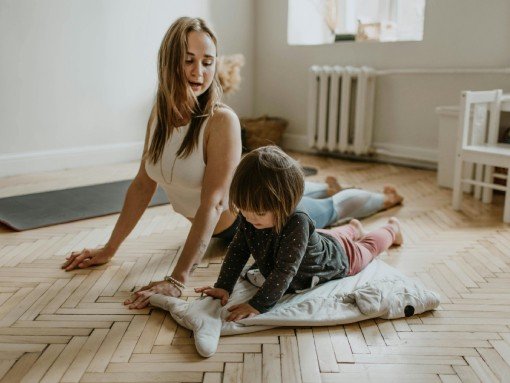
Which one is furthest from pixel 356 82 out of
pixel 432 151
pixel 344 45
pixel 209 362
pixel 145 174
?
pixel 209 362

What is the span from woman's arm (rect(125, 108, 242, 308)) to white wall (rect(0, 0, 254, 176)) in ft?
7.48

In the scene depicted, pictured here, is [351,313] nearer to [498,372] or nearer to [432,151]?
[498,372]

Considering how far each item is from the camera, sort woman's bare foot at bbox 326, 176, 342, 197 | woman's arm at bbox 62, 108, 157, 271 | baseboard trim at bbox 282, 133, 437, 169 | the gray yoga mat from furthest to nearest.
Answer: baseboard trim at bbox 282, 133, 437, 169 → woman's bare foot at bbox 326, 176, 342, 197 → the gray yoga mat → woman's arm at bbox 62, 108, 157, 271

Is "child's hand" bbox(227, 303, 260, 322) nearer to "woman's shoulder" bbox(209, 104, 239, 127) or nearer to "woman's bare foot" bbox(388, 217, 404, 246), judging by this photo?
"woman's shoulder" bbox(209, 104, 239, 127)

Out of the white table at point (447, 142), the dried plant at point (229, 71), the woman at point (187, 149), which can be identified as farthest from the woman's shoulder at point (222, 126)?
the dried plant at point (229, 71)

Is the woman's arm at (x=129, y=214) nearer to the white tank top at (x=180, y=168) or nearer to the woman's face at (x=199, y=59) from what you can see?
the white tank top at (x=180, y=168)

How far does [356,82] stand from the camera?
405 centimetres

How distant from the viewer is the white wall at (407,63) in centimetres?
335

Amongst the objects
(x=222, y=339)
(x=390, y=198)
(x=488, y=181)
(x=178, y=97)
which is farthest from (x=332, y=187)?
(x=222, y=339)

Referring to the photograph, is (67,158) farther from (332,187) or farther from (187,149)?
(187,149)

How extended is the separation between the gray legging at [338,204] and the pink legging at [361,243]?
23cm

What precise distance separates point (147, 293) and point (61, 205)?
1.36m

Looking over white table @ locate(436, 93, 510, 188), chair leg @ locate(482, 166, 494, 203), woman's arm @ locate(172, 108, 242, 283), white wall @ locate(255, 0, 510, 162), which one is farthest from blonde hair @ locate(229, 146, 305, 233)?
white wall @ locate(255, 0, 510, 162)

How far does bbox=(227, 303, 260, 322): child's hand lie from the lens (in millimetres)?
1471
